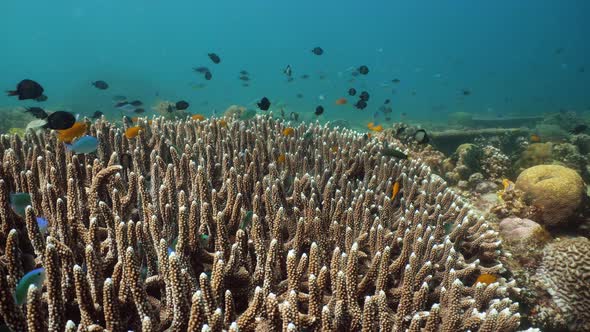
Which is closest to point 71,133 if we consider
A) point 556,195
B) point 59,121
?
point 59,121

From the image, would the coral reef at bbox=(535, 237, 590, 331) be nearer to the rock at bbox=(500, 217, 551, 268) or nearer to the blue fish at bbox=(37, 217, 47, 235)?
the rock at bbox=(500, 217, 551, 268)

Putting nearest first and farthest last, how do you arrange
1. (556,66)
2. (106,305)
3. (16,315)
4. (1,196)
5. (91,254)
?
(16,315)
(106,305)
(91,254)
(1,196)
(556,66)

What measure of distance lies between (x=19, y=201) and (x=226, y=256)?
194 centimetres

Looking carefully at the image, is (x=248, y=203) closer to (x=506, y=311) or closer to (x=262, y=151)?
(x=262, y=151)

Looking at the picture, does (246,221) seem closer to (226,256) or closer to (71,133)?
(226,256)

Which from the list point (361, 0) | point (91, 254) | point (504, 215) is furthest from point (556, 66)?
point (91, 254)

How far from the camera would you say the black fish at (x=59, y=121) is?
15.1 ft

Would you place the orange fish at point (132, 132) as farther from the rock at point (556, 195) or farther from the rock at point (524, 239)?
the rock at point (556, 195)

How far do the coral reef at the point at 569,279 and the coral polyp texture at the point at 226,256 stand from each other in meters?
2.28

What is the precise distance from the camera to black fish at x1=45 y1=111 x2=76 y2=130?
4.61 metres

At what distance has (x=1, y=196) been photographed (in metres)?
2.62

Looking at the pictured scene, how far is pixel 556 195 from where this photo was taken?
748 cm

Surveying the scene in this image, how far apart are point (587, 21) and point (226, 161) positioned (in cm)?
22915

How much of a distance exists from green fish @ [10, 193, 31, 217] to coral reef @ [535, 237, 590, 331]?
24.3 ft
